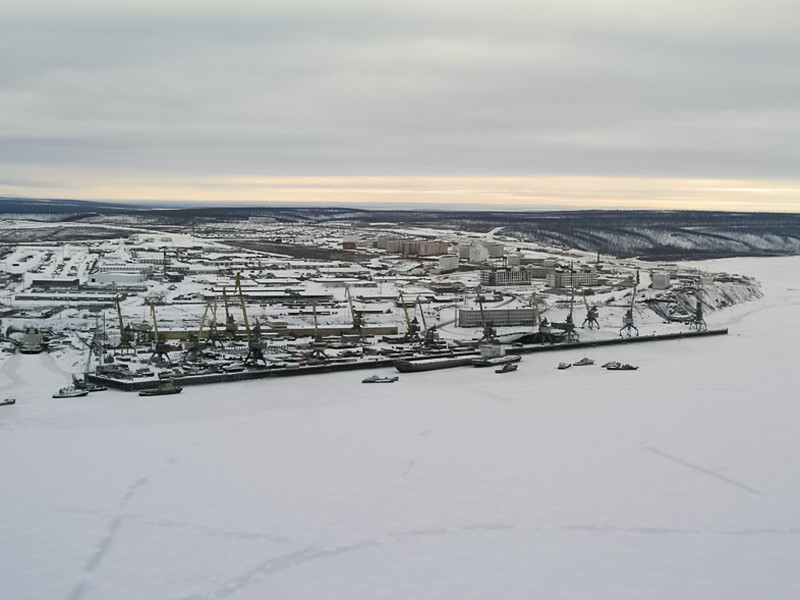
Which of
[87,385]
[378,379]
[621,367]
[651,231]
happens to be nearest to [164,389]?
[87,385]

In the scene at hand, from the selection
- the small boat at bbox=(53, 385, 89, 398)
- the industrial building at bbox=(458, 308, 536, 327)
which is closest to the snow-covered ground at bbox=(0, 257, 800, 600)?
the small boat at bbox=(53, 385, 89, 398)

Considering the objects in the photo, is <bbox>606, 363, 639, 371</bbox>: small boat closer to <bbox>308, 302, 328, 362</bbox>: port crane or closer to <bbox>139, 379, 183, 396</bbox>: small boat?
<bbox>308, 302, 328, 362</bbox>: port crane

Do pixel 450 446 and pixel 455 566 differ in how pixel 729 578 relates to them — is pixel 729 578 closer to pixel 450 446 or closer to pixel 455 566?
pixel 455 566

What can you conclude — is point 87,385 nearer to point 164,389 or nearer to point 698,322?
point 164,389

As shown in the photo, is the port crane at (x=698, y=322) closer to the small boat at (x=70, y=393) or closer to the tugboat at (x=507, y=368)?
the tugboat at (x=507, y=368)

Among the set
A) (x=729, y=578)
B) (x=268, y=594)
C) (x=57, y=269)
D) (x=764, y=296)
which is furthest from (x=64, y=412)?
(x=764, y=296)

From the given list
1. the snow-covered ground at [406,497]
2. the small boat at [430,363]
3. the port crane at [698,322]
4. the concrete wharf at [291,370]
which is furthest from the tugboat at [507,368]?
the port crane at [698,322]
